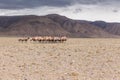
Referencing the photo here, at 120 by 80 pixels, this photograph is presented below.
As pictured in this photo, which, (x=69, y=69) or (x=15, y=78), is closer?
(x=15, y=78)

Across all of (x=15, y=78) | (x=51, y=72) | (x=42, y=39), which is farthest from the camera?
(x=42, y=39)

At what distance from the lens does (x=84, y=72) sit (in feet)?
49.8

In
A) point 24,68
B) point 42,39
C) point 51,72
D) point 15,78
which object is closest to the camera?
point 15,78

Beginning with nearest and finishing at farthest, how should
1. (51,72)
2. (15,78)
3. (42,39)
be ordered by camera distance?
(15,78) < (51,72) < (42,39)

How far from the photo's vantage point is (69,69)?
16.0m

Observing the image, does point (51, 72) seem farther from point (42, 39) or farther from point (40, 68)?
point (42, 39)

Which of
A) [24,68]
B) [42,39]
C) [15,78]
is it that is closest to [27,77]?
[15,78]

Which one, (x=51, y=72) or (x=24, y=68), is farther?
(x=24, y=68)

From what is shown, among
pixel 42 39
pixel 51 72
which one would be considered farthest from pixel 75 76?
pixel 42 39

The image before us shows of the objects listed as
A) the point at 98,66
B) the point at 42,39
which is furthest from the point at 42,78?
the point at 42,39

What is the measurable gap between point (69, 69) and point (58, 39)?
38112mm

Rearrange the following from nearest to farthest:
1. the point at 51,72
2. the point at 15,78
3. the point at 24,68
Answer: the point at 15,78 < the point at 51,72 < the point at 24,68

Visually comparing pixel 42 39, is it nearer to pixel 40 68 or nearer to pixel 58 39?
pixel 58 39

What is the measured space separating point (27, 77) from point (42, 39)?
131 feet
